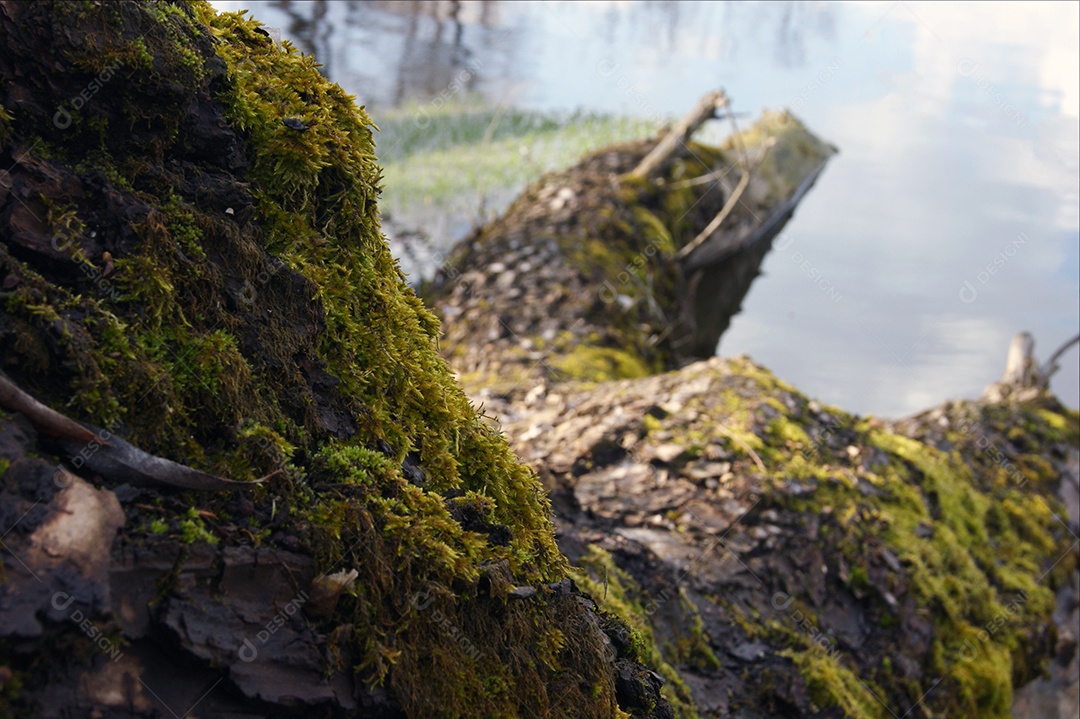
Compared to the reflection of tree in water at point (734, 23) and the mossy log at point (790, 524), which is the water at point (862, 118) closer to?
the reflection of tree in water at point (734, 23)

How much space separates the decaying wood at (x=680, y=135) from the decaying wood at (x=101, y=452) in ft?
27.3

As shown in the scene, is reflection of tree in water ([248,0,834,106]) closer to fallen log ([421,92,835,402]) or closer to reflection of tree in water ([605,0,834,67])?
reflection of tree in water ([605,0,834,67])

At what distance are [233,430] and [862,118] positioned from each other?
13.7 m

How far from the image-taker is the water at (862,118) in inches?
348

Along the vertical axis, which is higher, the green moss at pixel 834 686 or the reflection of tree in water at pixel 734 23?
the reflection of tree in water at pixel 734 23

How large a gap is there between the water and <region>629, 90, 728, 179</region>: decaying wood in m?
2.10

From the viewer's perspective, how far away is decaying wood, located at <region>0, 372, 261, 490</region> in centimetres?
137

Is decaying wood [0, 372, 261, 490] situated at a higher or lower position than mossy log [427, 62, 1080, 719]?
higher

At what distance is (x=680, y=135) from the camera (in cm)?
941

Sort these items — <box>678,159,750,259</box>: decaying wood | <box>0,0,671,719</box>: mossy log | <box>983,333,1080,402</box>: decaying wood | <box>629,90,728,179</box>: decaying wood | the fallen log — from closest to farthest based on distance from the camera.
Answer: <box>0,0,671,719</box>: mossy log, the fallen log, <box>983,333,1080,402</box>: decaying wood, <box>678,159,750,259</box>: decaying wood, <box>629,90,728,179</box>: decaying wood

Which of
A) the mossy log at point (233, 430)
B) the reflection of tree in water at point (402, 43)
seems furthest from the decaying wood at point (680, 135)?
the mossy log at point (233, 430)

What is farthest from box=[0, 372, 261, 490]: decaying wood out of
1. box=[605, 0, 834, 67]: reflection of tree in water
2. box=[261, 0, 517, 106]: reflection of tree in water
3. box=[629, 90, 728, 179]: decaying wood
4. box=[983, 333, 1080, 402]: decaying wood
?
box=[605, 0, 834, 67]: reflection of tree in water

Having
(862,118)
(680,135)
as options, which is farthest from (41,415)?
(862,118)

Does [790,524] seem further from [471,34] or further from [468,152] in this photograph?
[471,34]
